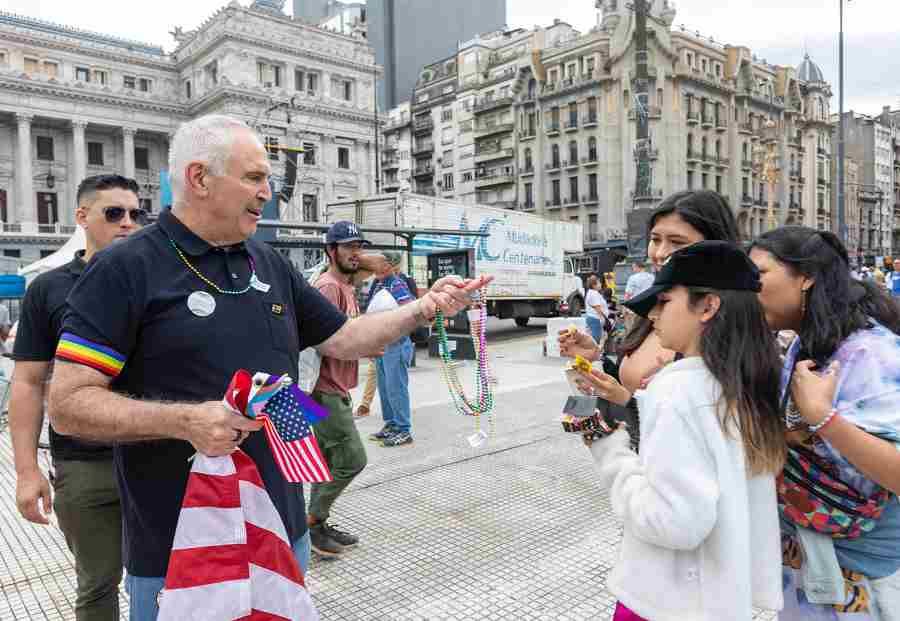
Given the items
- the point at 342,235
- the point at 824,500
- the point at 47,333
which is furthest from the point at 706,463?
the point at 342,235

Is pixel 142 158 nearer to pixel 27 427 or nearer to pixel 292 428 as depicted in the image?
pixel 27 427

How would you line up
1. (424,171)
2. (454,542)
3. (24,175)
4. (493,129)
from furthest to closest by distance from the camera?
(424,171)
(493,129)
(24,175)
(454,542)

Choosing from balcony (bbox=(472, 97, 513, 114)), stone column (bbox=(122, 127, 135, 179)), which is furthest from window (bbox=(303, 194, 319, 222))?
balcony (bbox=(472, 97, 513, 114))

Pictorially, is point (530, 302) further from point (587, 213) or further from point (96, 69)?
point (96, 69)

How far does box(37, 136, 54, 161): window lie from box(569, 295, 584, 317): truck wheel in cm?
5021

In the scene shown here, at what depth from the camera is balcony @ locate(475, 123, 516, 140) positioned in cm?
6150

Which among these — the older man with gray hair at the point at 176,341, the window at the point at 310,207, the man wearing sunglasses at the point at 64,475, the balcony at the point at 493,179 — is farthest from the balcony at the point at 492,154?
the older man with gray hair at the point at 176,341

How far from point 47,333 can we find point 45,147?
61.4m

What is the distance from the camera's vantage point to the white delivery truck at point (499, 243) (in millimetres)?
17375

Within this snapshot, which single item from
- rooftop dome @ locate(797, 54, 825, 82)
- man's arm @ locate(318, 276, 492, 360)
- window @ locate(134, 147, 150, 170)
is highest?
rooftop dome @ locate(797, 54, 825, 82)

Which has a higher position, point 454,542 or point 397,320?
point 397,320

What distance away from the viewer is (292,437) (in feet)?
5.73

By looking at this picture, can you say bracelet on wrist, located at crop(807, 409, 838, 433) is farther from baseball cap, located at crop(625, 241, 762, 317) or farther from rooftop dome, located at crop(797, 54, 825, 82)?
rooftop dome, located at crop(797, 54, 825, 82)

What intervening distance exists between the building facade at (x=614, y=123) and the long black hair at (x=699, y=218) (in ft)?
159
